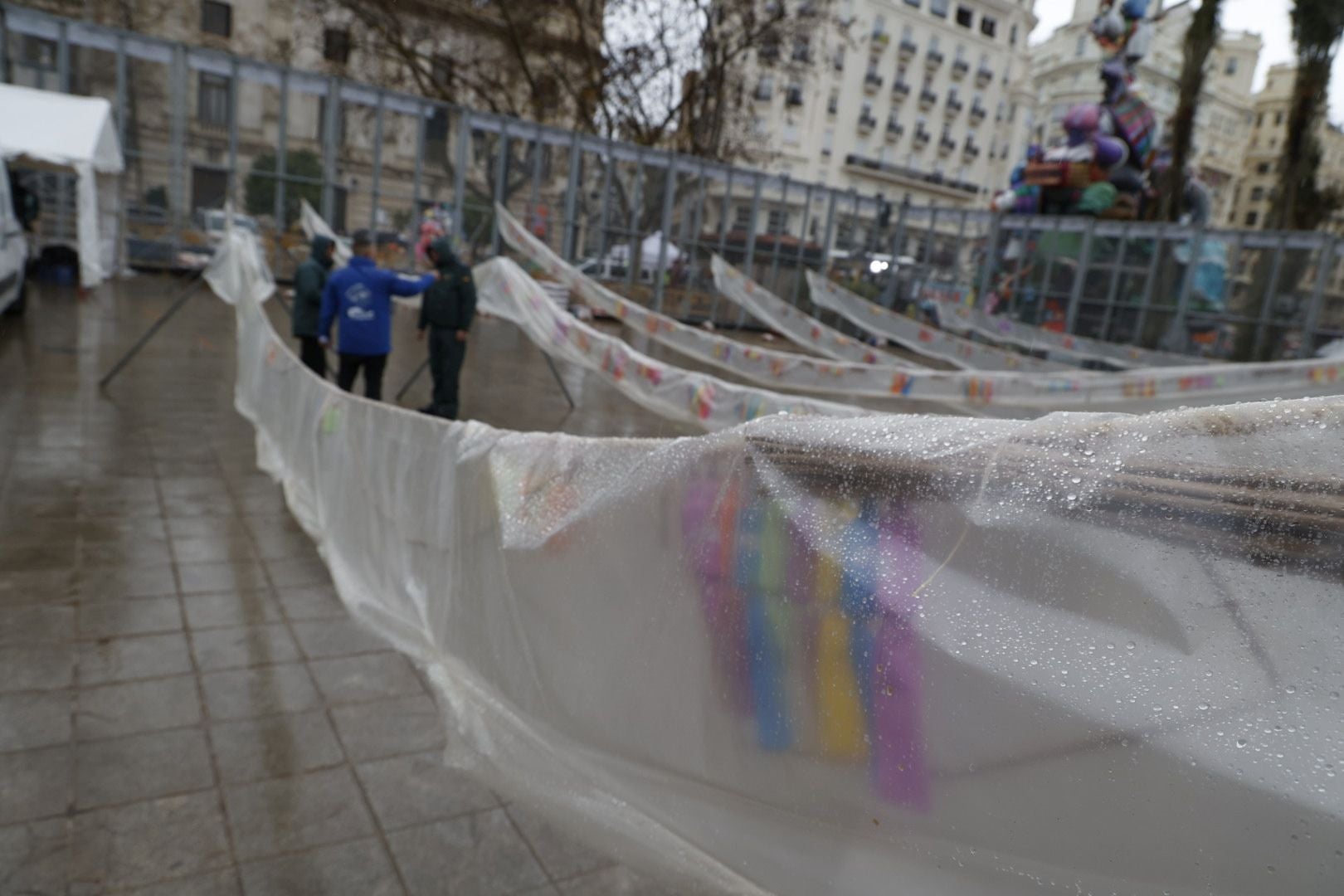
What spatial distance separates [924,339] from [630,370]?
6352 millimetres

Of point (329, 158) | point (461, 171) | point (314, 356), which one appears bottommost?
point (314, 356)

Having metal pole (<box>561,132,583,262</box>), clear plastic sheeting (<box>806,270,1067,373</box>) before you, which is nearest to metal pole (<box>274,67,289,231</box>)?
metal pole (<box>561,132,583,262</box>)

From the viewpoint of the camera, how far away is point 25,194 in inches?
459

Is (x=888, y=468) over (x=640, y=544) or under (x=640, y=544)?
over

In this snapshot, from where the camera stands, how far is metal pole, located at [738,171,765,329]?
21206 mm

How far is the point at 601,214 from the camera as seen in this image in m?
19.5

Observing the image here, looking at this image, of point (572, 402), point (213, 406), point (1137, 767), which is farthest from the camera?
point (572, 402)

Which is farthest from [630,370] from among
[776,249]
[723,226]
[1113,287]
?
[1113,287]

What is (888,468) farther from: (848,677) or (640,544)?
(640,544)

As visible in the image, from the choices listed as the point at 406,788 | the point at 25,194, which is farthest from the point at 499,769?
the point at 25,194

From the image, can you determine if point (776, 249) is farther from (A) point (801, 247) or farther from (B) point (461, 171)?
(B) point (461, 171)

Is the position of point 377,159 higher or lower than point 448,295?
higher

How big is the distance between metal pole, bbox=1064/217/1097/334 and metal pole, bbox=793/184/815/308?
6.26 metres

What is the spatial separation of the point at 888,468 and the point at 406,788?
189 cm
